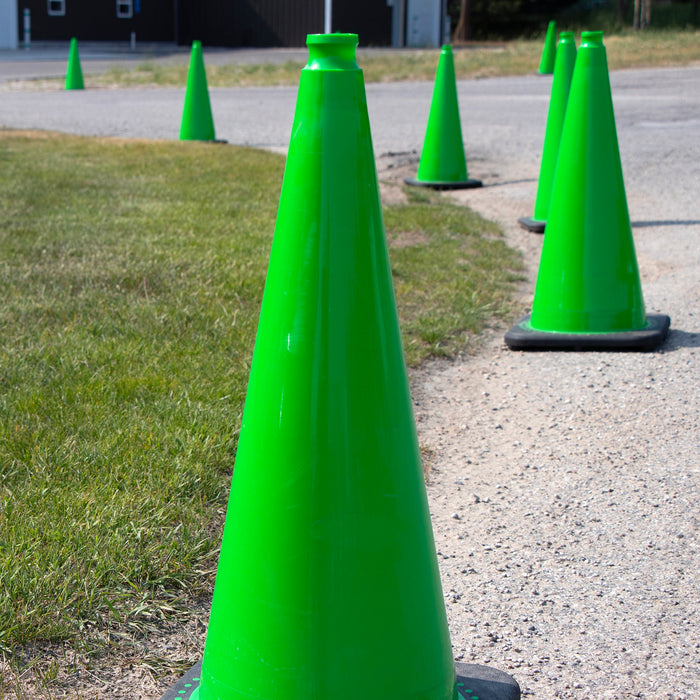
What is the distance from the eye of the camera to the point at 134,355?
3.72 metres

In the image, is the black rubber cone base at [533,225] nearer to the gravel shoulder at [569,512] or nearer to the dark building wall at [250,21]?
the gravel shoulder at [569,512]

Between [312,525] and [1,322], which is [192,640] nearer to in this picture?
[312,525]

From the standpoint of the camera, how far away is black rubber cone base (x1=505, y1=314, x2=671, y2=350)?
4062 millimetres

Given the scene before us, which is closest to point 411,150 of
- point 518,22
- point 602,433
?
point 602,433

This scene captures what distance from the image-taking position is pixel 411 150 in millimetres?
9656

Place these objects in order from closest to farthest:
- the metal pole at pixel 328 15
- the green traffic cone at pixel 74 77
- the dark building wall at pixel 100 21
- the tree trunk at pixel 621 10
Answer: the green traffic cone at pixel 74 77 → the metal pole at pixel 328 15 → the dark building wall at pixel 100 21 → the tree trunk at pixel 621 10

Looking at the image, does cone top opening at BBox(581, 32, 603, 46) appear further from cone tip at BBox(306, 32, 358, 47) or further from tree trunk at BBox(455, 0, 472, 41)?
tree trunk at BBox(455, 0, 472, 41)

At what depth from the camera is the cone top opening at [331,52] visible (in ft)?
5.63

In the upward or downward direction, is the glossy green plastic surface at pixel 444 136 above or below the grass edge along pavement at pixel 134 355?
above

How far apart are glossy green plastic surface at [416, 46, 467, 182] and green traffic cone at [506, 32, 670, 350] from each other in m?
3.67

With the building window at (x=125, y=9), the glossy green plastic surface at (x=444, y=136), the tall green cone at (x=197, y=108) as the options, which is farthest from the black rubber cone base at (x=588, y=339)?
the building window at (x=125, y=9)

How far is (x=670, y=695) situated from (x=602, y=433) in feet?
4.67

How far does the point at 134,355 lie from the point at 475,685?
2.24m

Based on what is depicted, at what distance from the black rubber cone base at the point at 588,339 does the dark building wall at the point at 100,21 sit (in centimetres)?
3441
